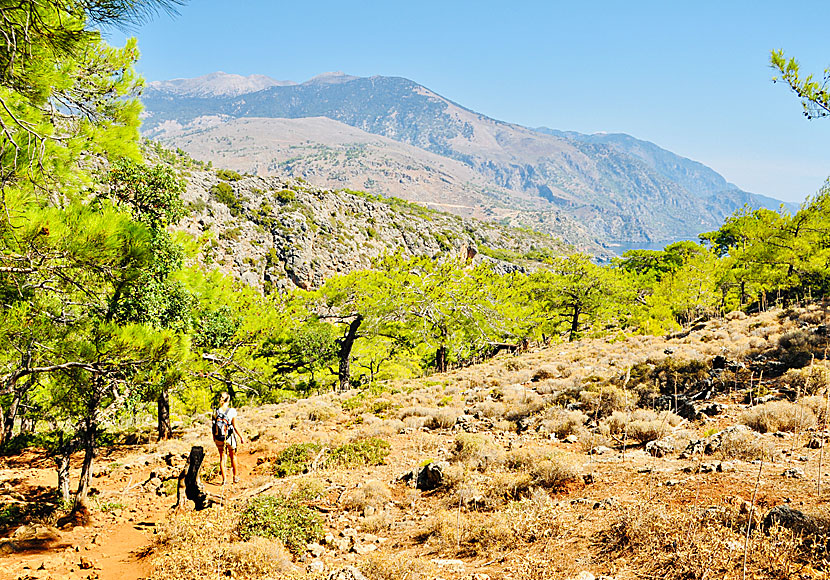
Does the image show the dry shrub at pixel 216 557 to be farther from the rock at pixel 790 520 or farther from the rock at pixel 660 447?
the rock at pixel 660 447

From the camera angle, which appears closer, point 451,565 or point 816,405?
point 451,565

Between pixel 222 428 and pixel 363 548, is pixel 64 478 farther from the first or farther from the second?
pixel 363 548

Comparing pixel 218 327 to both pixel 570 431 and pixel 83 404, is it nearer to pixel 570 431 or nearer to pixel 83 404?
pixel 83 404

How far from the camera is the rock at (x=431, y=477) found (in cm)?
757

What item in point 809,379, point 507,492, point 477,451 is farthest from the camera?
point 809,379

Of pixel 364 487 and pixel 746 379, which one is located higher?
pixel 746 379

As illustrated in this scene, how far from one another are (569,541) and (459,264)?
823 inches

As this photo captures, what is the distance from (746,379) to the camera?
435 inches

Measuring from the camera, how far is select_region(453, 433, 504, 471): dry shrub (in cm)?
793

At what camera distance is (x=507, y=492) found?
6.62 metres

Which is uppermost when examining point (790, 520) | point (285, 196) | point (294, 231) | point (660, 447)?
point (285, 196)

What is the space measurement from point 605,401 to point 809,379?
4.06 m

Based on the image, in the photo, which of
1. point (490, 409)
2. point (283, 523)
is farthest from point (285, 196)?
point (283, 523)

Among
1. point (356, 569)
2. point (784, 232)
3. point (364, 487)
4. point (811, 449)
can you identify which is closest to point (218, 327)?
point (364, 487)
